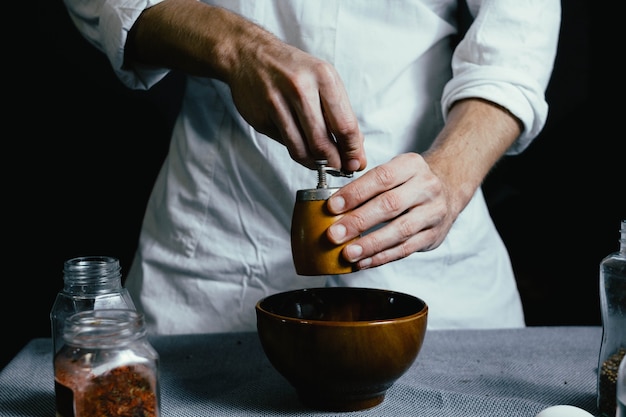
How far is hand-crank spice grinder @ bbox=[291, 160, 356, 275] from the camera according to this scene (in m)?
0.79

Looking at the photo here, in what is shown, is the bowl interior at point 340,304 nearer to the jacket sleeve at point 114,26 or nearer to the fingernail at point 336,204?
the fingernail at point 336,204

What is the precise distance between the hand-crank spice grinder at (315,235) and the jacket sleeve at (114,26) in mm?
423

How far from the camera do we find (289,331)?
73cm

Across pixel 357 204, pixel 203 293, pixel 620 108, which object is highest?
pixel 357 204

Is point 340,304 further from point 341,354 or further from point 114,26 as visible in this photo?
point 114,26

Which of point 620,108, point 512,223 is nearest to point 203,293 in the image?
point 512,223

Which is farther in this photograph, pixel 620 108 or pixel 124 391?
pixel 620 108

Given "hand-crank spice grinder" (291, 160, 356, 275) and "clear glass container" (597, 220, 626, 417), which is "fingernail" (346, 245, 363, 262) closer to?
"hand-crank spice grinder" (291, 160, 356, 275)

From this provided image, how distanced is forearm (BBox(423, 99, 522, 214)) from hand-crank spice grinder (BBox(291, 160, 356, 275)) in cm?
26

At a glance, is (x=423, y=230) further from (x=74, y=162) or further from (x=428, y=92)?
(x=74, y=162)

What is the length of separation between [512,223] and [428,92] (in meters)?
0.85

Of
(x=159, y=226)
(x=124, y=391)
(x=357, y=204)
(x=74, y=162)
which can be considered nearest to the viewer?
(x=124, y=391)

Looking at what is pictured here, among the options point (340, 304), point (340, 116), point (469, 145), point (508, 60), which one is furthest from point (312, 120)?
point (508, 60)

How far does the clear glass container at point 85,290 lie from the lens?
0.78m
